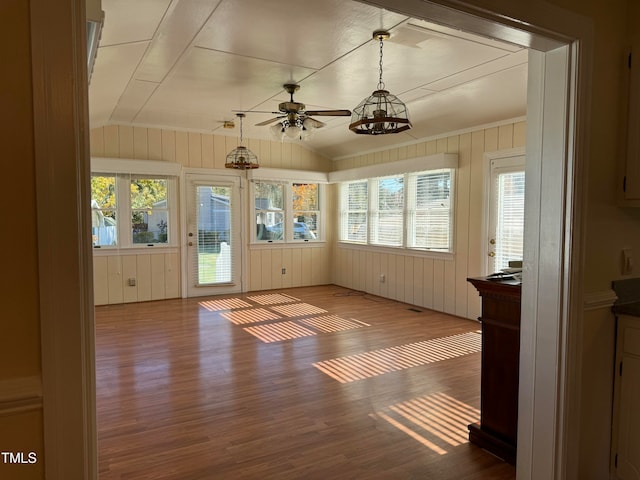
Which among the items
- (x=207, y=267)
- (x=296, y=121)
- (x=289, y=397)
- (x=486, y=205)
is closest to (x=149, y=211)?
(x=207, y=267)

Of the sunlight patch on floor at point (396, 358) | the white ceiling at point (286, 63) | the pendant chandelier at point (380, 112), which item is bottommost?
the sunlight patch on floor at point (396, 358)

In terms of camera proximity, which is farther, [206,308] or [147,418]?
[206,308]

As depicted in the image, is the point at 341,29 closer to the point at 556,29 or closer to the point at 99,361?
the point at 556,29

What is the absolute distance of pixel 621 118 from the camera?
1.90 meters

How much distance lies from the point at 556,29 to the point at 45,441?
6.83 feet

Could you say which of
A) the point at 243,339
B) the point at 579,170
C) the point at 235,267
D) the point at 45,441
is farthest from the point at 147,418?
the point at 235,267

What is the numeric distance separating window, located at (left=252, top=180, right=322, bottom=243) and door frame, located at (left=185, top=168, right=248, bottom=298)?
0.85ft

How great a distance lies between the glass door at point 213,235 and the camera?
275 inches

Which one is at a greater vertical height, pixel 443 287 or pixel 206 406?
pixel 443 287

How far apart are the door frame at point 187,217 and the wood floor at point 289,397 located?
54.3 inches

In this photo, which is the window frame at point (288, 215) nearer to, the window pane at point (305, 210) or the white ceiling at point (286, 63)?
the window pane at point (305, 210)

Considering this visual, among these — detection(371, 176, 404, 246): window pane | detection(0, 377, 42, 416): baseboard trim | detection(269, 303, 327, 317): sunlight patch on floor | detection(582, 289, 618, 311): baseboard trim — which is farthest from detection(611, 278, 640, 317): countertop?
detection(371, 176, 404, 246): window pane

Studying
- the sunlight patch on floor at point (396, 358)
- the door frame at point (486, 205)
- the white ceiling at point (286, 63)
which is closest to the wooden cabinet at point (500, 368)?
the sunlight patch on floor at point (396, 358)

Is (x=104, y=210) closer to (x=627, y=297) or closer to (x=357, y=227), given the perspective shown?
(x=357, y=227)
